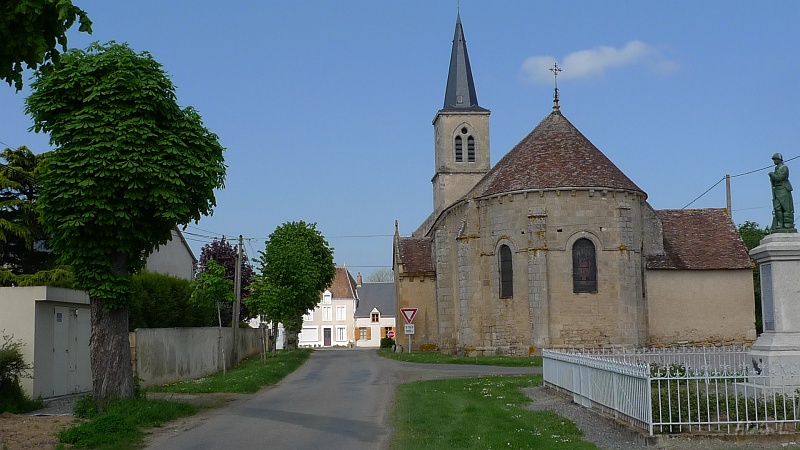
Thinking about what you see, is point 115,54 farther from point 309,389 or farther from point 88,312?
point 309,389

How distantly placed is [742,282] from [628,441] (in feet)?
96.5

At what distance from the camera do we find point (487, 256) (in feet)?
119

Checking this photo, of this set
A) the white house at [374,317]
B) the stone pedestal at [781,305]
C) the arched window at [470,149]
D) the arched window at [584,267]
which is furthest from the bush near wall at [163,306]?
the white house at [374,317]

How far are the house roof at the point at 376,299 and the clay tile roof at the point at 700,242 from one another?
50.5 metres

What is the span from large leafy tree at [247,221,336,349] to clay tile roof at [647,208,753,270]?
17.0 metres

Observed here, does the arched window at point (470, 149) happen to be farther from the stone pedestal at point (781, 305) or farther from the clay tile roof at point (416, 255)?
the stone pedestal at point (781, 305)

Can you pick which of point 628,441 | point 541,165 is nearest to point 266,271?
point 541,165

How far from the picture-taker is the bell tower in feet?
190

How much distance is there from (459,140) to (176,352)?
3872cm

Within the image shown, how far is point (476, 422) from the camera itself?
12.8m

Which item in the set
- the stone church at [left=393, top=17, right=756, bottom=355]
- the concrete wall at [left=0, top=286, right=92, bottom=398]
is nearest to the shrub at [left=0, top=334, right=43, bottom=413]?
the concrete wall at [left=0, top=286, right=92, bottom=398]

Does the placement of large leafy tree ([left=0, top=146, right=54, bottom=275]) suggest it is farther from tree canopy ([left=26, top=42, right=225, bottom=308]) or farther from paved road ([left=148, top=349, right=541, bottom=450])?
tree canopy ([left=26, top=42, right=225, bottom=308])

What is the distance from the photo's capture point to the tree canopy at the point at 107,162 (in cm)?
1369

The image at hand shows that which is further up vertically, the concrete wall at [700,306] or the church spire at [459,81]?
the church spire at [459,81]
